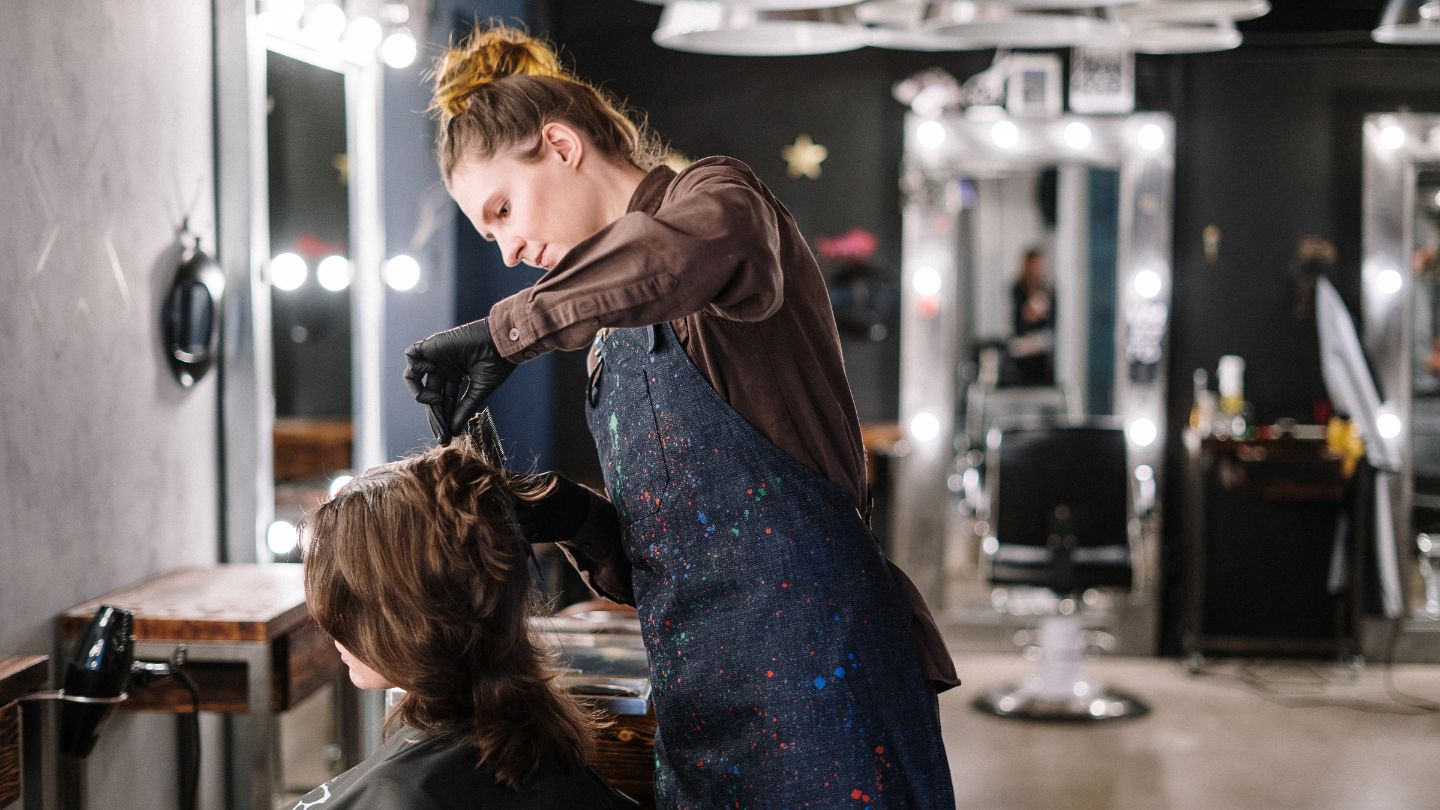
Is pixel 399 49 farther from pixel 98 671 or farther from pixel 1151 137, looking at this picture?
pixel 1151 137

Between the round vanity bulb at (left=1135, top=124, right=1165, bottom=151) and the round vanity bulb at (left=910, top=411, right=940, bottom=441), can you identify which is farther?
the round vanity bulb at (left=910, top=411, right=940, bottom=441)

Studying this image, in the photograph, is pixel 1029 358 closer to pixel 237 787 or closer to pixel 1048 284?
pixel 1048 284

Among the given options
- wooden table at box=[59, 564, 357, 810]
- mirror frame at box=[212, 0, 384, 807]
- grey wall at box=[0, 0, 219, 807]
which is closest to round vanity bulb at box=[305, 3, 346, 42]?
mirror frame at box=[212, 0, 384, 807]

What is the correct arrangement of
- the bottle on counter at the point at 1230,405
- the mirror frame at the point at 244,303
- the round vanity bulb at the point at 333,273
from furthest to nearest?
the bottle on counter at the point at 1230,405, the round vanity bulb at the point at 333,273, the mirror frame at the point at 244,303

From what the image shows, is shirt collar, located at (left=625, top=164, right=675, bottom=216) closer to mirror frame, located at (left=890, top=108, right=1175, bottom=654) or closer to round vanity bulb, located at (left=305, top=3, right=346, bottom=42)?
round vanity bulb, located at (left=305, top=3, right=346, bottom=42)

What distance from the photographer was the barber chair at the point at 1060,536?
181 inches

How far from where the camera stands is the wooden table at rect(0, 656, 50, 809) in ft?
5.75

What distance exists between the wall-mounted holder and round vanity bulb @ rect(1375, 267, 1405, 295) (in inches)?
174

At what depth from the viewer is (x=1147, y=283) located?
530cm

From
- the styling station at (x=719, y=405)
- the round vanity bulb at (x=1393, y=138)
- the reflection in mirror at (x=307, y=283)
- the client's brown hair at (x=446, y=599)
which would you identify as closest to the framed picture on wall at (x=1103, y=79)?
the styling station at (x=719, y=405)

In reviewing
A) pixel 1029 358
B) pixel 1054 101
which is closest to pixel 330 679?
pixel 1029 358

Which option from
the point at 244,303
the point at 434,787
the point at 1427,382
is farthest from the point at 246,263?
the point at 1427,382

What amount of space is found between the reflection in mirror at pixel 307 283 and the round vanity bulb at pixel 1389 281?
3985 millimetres

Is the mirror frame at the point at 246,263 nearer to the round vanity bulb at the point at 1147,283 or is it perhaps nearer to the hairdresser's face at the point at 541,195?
the hairdresser's face at the point at 541,195
